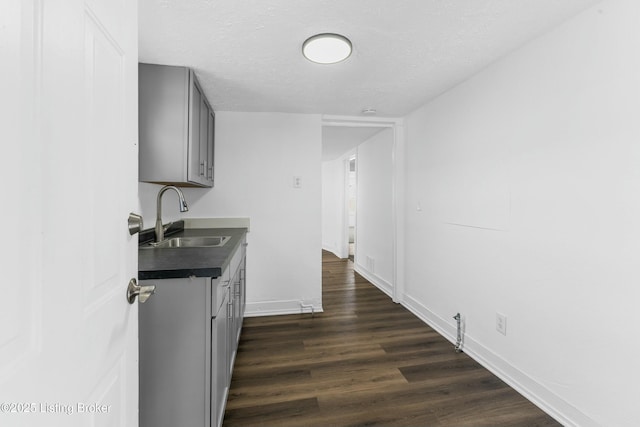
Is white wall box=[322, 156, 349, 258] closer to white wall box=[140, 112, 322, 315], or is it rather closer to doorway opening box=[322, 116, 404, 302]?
doorway opening box=[322, 116, 404, 302]

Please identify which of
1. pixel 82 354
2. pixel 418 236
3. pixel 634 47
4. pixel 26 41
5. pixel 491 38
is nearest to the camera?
pixel 26 41

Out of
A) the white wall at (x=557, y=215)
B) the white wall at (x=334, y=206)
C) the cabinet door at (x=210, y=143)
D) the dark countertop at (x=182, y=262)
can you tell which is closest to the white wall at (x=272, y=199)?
the cabinet door at (x=210, y=143)

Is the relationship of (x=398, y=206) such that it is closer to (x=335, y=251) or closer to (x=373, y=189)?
(x=373, y=189)

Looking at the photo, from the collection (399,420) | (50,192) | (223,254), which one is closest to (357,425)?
(399,420)

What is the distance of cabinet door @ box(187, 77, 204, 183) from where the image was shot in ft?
6.81

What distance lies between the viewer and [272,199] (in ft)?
10.3

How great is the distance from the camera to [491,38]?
1704 millimetres

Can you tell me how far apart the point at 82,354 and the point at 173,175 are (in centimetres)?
167

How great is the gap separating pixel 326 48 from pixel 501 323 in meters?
2.12

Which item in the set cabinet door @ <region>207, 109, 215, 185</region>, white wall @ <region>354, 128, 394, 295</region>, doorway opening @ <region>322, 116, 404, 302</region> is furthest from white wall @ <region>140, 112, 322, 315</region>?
white wall @ <region>354, 128, 394, 295</region>

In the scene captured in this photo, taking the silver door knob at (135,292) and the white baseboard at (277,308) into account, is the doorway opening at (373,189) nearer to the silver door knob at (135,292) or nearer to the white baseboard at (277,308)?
the white baseboard at (277,308)

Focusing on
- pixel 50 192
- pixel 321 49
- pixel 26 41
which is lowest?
pixel 50 192

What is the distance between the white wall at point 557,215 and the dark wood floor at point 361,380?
0.27 meters

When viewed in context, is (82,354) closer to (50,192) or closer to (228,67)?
(50,192)
